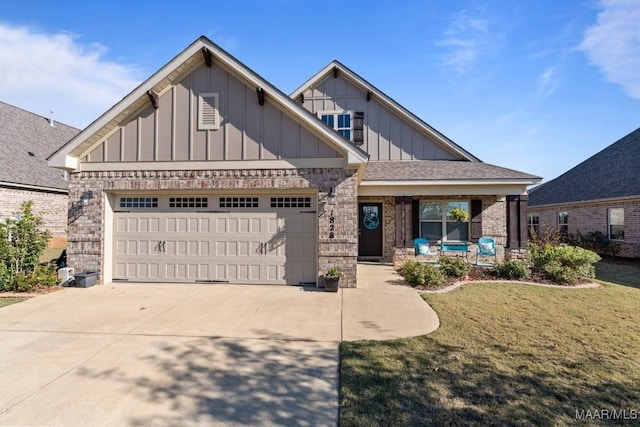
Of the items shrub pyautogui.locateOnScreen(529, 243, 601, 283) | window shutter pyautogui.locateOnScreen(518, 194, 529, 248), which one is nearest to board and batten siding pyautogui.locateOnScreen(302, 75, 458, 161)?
window shutter pyautogui.locateOnScreen(518, 194, 529, 248)

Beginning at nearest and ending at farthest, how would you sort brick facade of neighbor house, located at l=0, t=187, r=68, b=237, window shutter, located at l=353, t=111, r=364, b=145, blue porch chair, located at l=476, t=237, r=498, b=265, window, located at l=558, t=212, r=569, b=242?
1. blue porch chair, located at l=476, t=237, r=498, b=265
2. window shutter, located at l=353, t=111, r=364, b=145
3. brick facade of neighbor house, located at l=0, t=187, r=68, b=237
4. window, located at l=558, t=212, r=569, b=242

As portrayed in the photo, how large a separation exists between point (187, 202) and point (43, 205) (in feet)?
47.9

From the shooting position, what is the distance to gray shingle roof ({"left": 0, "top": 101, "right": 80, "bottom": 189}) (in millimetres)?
16438

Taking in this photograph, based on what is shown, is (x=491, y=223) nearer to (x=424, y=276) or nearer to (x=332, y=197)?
(x=424, y=276)

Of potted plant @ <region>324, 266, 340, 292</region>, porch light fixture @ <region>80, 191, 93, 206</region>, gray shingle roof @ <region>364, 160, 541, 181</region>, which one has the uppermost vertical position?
gray shingle roof @ <region>364, 160, 541, 181</region>

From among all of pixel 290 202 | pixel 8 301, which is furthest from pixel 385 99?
pixel 8 301

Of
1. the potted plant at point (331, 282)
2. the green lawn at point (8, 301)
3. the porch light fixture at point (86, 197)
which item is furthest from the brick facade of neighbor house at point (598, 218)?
the green lawn at point (8, 301)

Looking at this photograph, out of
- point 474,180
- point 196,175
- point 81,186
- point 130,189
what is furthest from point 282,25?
point 474,180

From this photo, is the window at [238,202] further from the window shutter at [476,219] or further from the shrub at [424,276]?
the window shutter at [476,219]

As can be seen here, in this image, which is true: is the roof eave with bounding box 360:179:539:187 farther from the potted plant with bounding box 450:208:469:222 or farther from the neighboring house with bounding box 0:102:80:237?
the neighboring house with bounding box 0:102:80:237

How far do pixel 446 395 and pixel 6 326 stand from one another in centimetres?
707

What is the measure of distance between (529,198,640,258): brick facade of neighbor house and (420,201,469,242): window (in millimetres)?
3892

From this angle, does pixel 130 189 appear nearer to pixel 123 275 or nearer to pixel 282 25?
pixel 123 275

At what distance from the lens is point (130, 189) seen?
8805 millimetres
